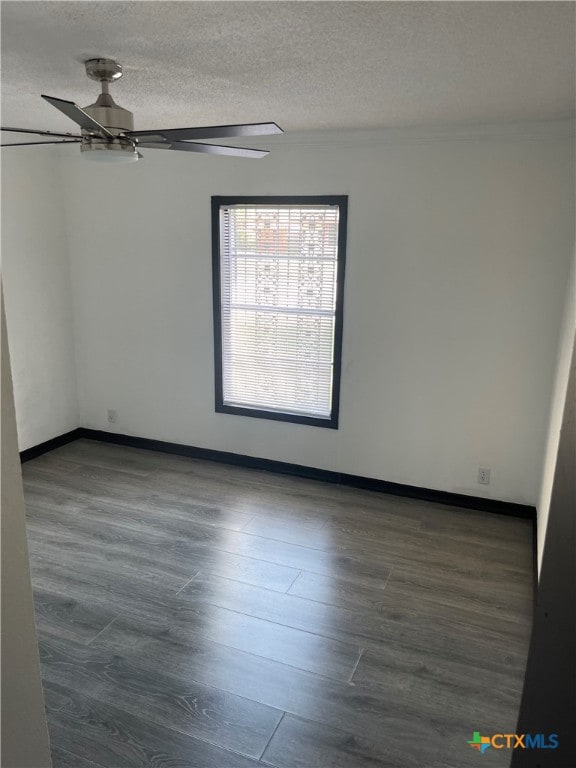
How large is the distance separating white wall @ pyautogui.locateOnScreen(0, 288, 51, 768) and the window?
2.92 meters

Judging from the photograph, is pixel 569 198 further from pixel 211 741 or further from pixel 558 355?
pixel 211 741

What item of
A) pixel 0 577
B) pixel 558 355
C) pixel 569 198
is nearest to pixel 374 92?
pixel 569 198

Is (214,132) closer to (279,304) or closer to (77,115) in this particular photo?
(77,115)

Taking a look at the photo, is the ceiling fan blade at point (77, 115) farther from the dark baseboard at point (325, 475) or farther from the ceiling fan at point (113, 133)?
the dark baseboard at point (325, 475)

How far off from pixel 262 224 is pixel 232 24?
7.27 ft

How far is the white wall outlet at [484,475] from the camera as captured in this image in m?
3.72

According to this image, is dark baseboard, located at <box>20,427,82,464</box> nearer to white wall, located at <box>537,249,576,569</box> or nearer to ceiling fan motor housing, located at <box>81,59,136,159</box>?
ceiling fan motor housing, located at <box>81,59,136,159</box>

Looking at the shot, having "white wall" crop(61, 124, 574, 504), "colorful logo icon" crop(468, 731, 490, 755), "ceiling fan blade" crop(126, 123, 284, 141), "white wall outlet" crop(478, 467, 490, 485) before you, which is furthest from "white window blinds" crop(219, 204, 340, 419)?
"colorful logo icon" crop(468, 731, 490, 755)

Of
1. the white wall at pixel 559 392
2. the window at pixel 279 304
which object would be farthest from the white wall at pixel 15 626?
the window at pixel 279 304

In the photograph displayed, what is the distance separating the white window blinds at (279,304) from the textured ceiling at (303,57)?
90 centimetres

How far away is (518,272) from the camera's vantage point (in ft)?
11.1

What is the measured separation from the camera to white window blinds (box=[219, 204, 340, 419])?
383cm

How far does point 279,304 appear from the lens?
4.01 metres

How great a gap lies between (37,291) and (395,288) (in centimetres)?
278
